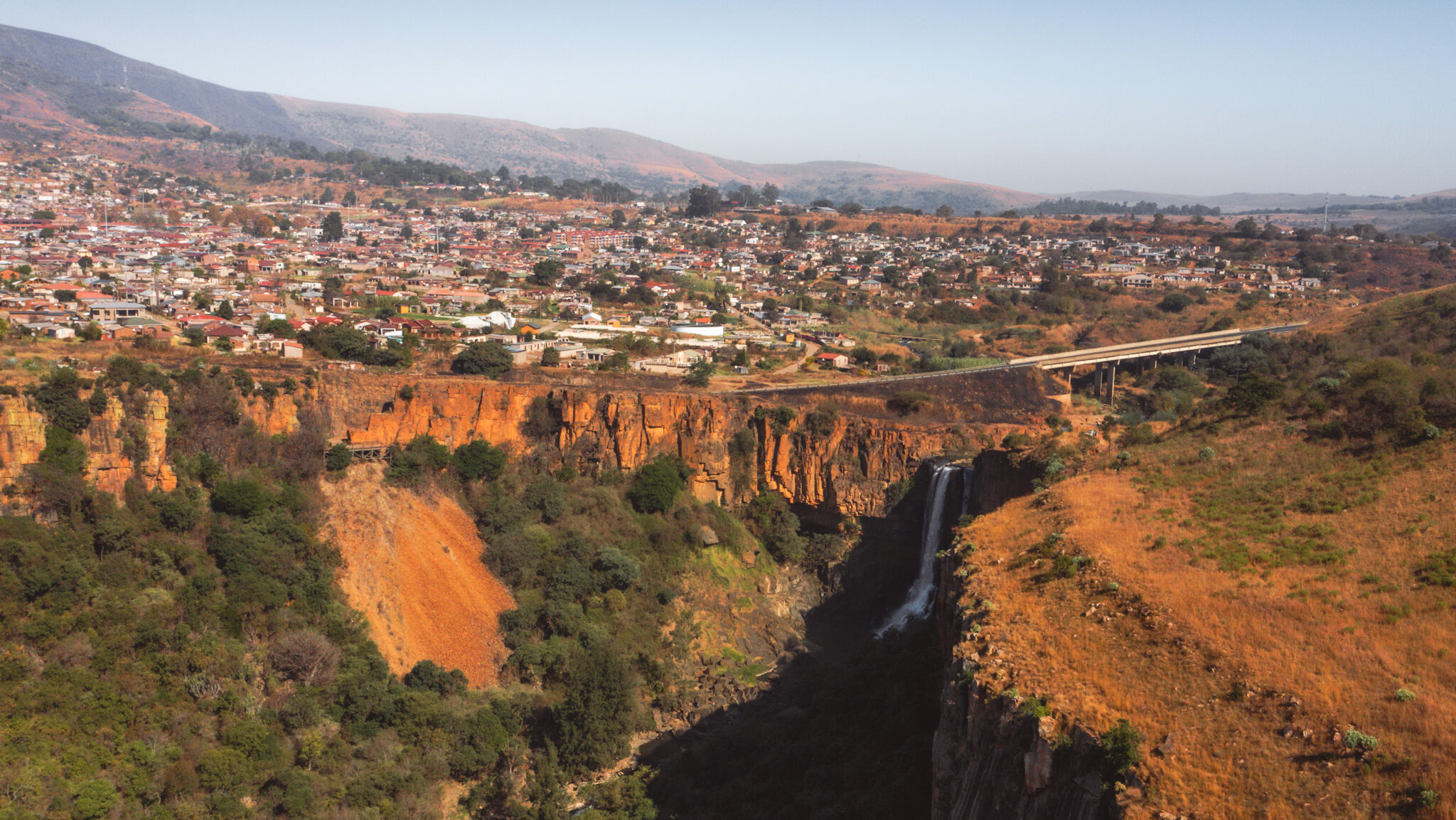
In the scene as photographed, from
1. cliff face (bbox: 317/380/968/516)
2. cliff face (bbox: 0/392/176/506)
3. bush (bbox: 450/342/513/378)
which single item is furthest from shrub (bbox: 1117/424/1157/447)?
cliff face (bbox: 0/392/176/506)

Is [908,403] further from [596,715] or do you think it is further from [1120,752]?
[1120,752]

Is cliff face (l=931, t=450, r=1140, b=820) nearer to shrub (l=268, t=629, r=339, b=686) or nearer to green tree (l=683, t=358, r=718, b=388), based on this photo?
shrub (l=268, t=629, r=339, b=686)

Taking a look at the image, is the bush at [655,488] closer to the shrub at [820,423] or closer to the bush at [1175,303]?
the shrub at [820,423]

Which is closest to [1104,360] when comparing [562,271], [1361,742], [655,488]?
[655,488]

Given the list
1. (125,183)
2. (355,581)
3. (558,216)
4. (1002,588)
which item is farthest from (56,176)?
(1002,588)

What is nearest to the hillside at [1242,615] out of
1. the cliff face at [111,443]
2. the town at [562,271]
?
the cliff face at [111,443]

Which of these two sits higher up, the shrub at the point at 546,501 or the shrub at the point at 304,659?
the shrub at the point at 546,501
